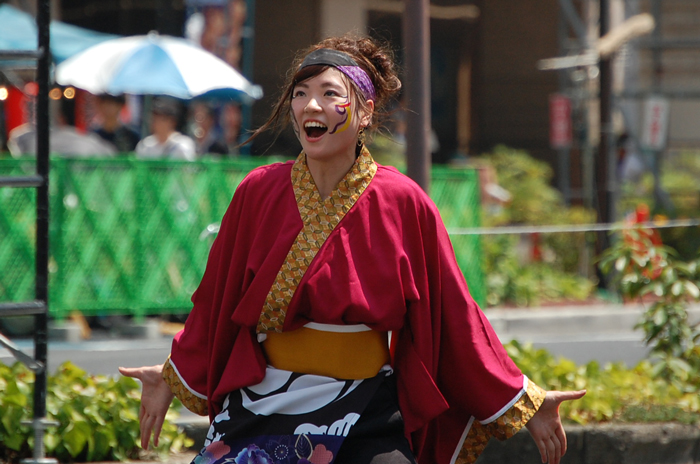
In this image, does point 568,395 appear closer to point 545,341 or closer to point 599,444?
point 599,444

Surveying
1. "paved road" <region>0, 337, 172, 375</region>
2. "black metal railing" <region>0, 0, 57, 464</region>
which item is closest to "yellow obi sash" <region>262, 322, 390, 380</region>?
"black metal railing" <region>0, 0, 57, 464</region>

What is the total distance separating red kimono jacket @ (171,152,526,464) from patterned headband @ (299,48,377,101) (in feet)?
0.64

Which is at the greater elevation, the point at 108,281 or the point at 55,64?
the point at 55,64

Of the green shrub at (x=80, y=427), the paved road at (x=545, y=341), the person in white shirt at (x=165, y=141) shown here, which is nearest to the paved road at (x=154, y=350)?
the paved road at (x=545, y=341)

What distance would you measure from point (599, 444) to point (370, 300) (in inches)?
83.3

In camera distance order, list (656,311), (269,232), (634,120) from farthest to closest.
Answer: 1. (634,120)
2. (656,311)
3. (269,232)

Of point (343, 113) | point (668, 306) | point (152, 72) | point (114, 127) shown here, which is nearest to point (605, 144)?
point (152, 72)

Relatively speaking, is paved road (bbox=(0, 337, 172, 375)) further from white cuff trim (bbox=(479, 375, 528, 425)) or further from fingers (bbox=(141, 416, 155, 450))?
white cuff trim (bbox=(479, 375, 528, 425))

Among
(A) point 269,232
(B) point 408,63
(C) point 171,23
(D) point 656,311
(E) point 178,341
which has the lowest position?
(D) point 656,311

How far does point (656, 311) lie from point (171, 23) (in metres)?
13.5

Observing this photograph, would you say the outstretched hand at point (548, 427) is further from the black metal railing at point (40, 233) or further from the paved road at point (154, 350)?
the paved road at point (154, 350)

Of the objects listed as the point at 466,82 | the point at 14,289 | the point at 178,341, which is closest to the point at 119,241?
the point at 14,289

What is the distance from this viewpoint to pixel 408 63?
472 centimetres

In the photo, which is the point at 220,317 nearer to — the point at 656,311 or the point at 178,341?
the point at 178,341
